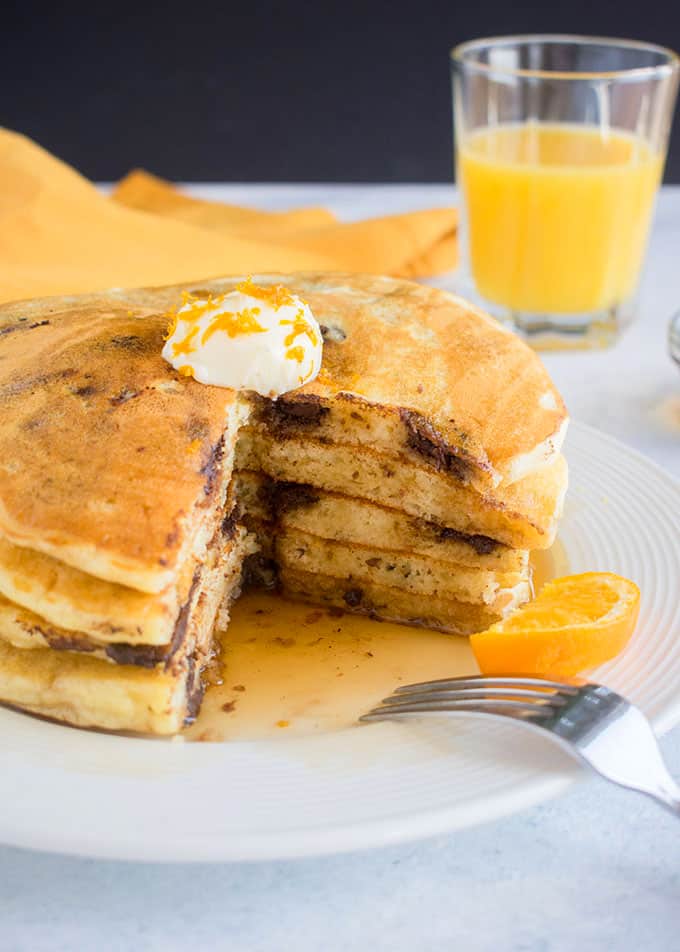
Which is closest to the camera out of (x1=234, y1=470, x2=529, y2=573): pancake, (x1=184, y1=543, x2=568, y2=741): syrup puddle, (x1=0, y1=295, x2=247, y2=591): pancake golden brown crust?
(x1=0, y1=295, x2=247, y2=591): pancake golden brown crust

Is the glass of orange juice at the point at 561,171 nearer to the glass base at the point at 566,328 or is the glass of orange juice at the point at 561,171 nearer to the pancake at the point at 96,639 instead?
the glass base at the point at 566,328

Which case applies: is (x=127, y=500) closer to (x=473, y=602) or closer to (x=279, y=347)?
(x=279, y=347)

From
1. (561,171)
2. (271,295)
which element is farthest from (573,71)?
(271,295)

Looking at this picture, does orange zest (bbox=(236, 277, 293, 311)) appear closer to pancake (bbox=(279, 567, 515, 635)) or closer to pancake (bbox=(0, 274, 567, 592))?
pancake (bbox=(0, 274, 567, 592))

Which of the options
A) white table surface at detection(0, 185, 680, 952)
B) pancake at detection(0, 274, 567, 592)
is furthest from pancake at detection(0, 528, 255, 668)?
white table surface at detection(0, 185, 680, 952)

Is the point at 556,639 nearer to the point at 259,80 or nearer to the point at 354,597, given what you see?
the point at 354,597

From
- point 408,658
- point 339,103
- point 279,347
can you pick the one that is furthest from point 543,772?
point 339,103
